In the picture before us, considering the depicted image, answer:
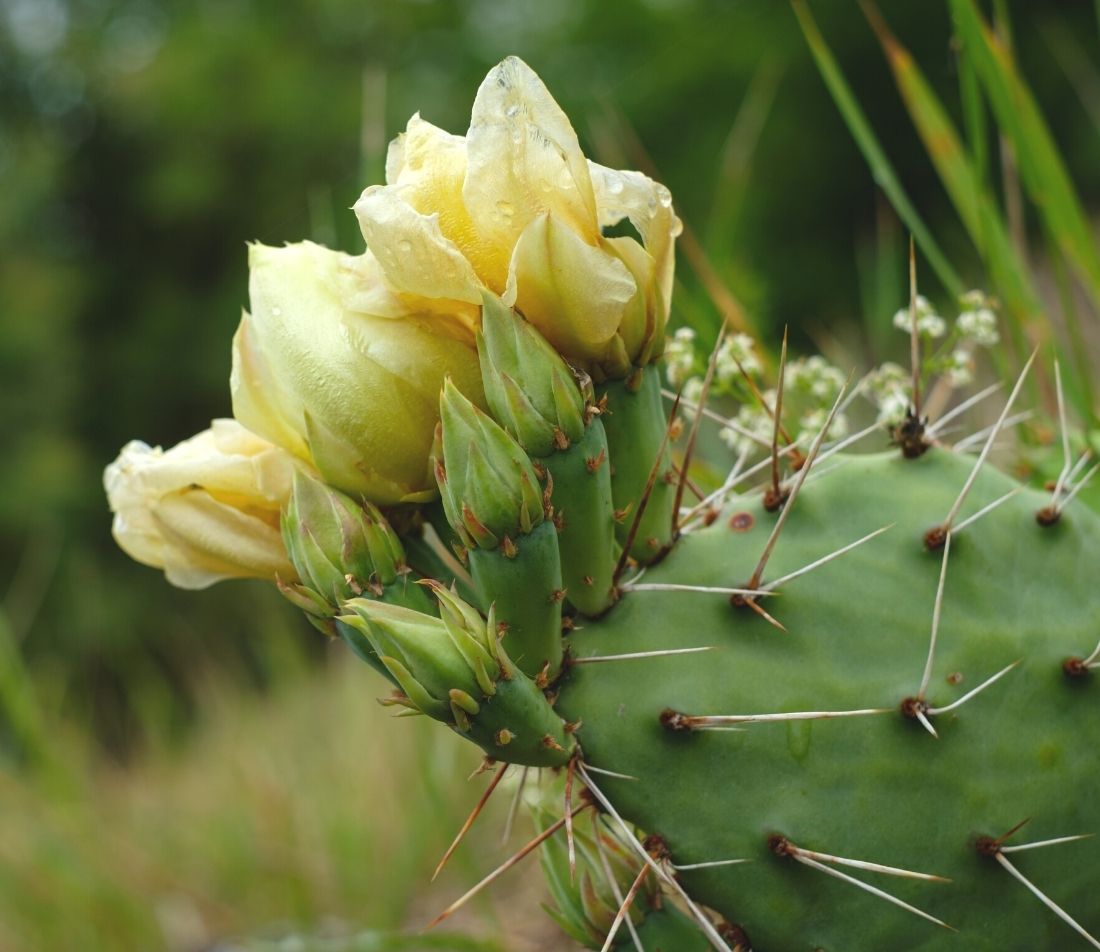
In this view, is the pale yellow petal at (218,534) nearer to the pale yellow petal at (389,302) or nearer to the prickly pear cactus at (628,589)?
the prickly pear cactus at (628,589)

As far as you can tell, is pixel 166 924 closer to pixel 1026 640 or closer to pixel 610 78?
pixel 1026 640

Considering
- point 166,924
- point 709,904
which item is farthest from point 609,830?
point 166,924

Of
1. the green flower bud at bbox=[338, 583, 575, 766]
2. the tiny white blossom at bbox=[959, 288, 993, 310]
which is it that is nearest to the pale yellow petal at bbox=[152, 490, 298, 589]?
the green flower bud at bbox=[338, 583, 575, 766]

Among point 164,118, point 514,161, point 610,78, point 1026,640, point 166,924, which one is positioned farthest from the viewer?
point 164,118

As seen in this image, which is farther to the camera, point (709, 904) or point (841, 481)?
point (841, 481)

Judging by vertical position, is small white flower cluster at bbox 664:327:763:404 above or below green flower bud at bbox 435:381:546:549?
below

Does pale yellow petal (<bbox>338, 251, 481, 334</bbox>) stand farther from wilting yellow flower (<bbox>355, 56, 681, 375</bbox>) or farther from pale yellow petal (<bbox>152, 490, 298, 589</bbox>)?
pale yellow petal (<bbox>152, 490, 298, 589</bbox>)
